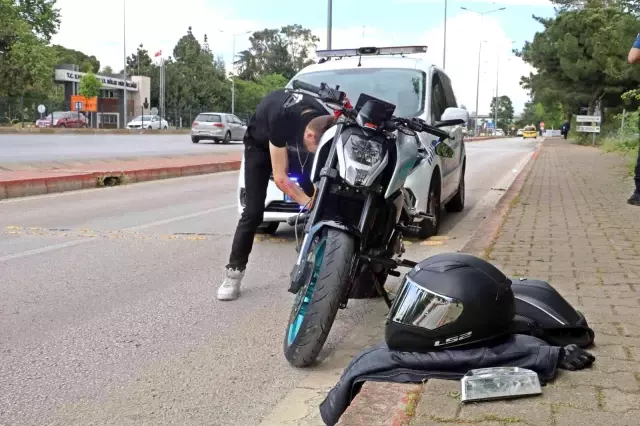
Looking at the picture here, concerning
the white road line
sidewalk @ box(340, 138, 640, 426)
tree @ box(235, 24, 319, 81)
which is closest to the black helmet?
sidewalk @ box(340, 138, 640, 426)

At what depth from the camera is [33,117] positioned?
→ 162ft

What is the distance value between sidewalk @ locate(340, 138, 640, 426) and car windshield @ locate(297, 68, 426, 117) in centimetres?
161

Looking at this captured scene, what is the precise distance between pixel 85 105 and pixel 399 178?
62908 mm

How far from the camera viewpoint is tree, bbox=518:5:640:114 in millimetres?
34309

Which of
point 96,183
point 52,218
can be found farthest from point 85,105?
point 52,218

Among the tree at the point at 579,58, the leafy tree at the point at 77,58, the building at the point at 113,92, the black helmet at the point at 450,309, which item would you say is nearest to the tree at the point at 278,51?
the leafy tree at the point at 77,58

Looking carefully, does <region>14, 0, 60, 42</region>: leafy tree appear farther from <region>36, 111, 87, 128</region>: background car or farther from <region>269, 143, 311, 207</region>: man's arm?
<region>269, 143, 311, 207</region>: man's arm

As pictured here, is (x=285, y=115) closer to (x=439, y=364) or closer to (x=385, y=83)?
(x=439, y=364)

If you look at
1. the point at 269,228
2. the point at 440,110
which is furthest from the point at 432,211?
the point at 269,228

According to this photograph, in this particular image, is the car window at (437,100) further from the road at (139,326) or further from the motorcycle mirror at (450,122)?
the motorcycle mirror at (450,122)

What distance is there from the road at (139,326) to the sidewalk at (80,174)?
9.94 feet

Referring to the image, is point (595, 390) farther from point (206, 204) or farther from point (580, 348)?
point (206, 204)

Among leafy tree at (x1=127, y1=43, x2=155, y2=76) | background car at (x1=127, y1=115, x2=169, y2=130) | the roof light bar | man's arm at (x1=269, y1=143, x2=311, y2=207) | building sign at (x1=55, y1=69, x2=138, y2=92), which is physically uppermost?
leafy tree at (x1=127, y1=43, x2=155, y2=76)

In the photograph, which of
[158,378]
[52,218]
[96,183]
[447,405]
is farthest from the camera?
[96,183]
